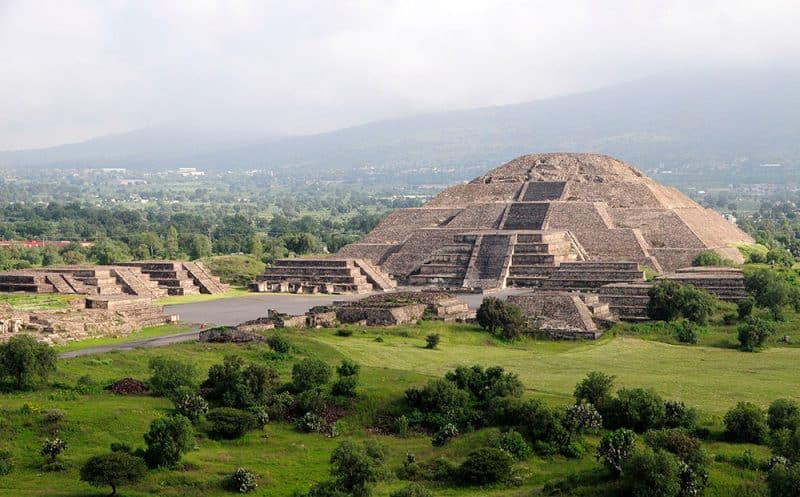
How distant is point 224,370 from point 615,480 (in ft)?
40.6

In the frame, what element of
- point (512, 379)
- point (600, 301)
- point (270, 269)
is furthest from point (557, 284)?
point (512, 379)

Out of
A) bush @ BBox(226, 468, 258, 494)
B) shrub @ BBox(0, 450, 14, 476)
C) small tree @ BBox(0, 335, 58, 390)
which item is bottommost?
bush @ BBox(226, 468, 258, 494)

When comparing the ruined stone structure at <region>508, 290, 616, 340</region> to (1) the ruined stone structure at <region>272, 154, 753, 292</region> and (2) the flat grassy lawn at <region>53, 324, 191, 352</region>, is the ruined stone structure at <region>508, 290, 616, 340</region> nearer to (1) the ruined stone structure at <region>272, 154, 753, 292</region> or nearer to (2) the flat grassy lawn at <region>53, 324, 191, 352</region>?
(1) the ruined stone structure at <region>272, 154, 753, 292</region>

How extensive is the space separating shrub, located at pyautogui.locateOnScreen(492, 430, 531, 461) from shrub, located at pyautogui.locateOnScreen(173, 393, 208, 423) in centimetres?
778

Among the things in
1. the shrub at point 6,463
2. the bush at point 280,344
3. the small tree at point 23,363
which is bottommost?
the shrub at point 6,463

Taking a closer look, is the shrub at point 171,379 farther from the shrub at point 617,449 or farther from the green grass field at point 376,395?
the shrub at point 617,449

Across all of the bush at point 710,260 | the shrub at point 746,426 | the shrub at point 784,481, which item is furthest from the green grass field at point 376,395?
the bush at point 710,260

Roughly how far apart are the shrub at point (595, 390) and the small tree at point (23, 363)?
1492 centimetres

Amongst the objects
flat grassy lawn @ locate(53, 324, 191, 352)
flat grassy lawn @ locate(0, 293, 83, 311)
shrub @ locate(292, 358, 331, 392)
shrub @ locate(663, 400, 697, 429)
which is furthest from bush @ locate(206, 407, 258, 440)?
flat grassy lawn @ locate(0, 293, 83, 311)

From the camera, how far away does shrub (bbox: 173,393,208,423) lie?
30884 mm

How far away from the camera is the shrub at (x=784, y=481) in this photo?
77.4ft

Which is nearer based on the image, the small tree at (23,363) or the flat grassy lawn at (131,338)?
the small tree at (23,363)

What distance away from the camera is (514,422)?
101 ft

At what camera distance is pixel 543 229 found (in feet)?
254
